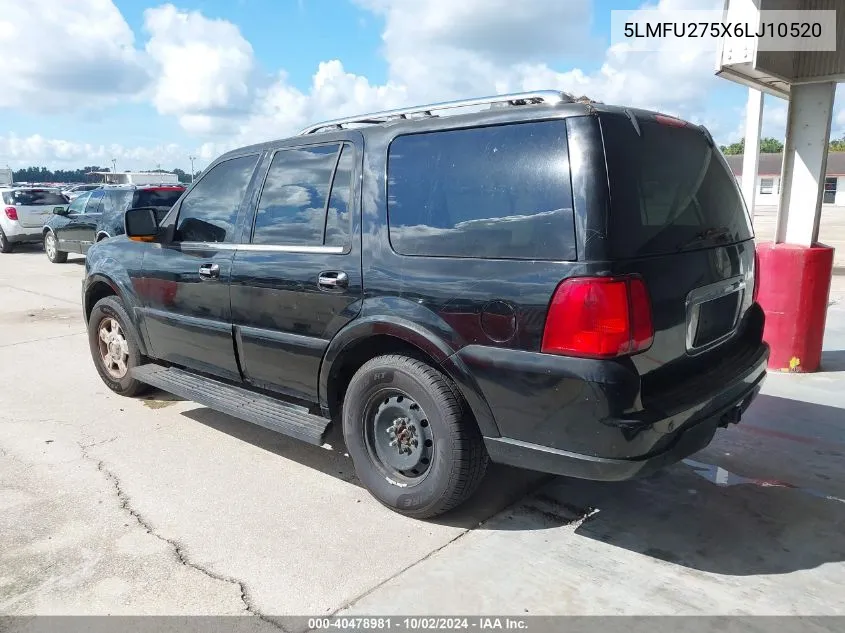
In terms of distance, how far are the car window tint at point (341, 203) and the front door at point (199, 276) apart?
836mm

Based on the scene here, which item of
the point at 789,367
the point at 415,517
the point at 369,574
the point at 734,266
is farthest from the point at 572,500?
the point at 789,367

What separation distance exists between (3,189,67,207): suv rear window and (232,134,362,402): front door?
56.0 ft

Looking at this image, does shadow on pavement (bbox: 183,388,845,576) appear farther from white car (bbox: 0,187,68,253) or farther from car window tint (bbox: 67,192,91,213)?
white car (bbox: 0,187,68,253)

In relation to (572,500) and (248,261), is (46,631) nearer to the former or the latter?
(248,261)

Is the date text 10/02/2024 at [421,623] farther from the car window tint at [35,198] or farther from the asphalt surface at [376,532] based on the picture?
the car window tint at [35,198]

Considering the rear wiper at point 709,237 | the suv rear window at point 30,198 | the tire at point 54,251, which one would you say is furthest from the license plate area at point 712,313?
the suv rear window at point 30,198

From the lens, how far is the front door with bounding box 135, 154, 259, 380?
163 inches

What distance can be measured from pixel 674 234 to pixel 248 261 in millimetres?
2415

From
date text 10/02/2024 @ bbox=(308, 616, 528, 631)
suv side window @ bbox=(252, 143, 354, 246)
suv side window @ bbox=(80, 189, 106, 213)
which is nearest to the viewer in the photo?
date text 10/02/2024 @ bbox=(308, 616, 528, 631)

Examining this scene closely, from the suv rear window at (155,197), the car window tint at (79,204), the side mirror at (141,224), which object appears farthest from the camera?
the car window tint at (79,204)

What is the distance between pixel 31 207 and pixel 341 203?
17782mm

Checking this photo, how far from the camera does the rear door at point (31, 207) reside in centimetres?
1769

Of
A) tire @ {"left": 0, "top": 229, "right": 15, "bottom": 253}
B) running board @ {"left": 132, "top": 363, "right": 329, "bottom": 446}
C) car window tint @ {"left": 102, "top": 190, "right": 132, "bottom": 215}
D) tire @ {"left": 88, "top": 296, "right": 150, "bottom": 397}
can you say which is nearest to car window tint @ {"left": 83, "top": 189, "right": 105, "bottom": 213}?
car window tint @ {"left": 102, "top": 190, "right": 132, "bottom": 215}

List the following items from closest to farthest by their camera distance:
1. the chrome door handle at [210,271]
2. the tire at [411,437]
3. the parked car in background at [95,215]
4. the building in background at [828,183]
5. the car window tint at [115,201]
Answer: the tire at [411,437], the chrome door handle at [210,271], the parked car in background at [95,215], the car window tint at [115,201], the building in background at [828,183]
